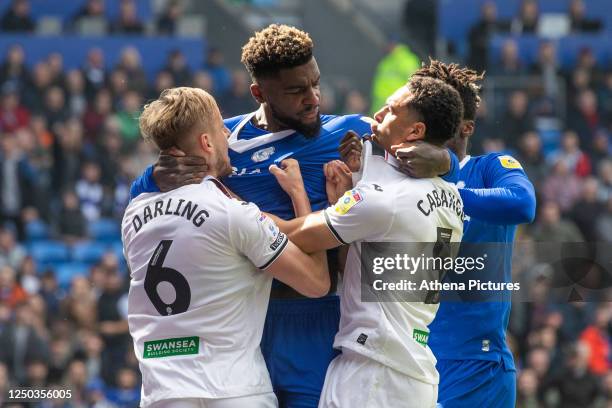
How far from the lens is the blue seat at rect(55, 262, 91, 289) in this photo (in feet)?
46.9

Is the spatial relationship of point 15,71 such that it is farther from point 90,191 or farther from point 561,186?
point 561,186

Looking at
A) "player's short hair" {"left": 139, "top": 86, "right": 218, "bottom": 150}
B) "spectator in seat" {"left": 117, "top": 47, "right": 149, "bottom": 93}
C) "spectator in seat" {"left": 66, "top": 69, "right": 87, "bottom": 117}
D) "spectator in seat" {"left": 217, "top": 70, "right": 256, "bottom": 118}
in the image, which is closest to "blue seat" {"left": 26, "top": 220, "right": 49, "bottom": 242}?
"spectator in seat" {"left": 66, "top": 69, "right": 87, "bottom": 117}

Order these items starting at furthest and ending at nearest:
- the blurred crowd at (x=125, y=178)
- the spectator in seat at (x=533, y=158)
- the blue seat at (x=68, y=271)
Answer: the spectator in seat at (x=533, y=158) → the blue seat at (x=68, y=271) → the blurred crowd at (x=125, y=178)

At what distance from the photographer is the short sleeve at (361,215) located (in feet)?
15.5

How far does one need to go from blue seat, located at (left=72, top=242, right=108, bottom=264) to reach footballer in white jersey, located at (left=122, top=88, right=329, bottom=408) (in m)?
10.3

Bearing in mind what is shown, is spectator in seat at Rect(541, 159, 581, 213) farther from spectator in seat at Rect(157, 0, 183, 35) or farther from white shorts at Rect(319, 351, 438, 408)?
white shorts at Rect(319, 351, 438, 408)

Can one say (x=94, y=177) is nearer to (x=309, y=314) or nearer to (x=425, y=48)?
(x=425, y=48)

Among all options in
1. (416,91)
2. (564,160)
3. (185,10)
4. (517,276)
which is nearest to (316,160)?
(416,91)

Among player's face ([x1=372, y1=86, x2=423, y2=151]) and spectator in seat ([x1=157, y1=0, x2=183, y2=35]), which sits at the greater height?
spectator in seat ([x1=157, y1=0, x2=183, y2=35])

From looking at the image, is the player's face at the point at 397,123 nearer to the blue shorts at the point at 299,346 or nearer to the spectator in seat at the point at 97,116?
the blue shorts at the point at 299,346

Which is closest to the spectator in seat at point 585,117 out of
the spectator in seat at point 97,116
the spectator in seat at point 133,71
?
the spectator in seat at point 133,71

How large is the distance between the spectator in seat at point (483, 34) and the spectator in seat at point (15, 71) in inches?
269

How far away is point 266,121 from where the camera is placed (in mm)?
5355

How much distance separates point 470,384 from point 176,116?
7.00 feet
